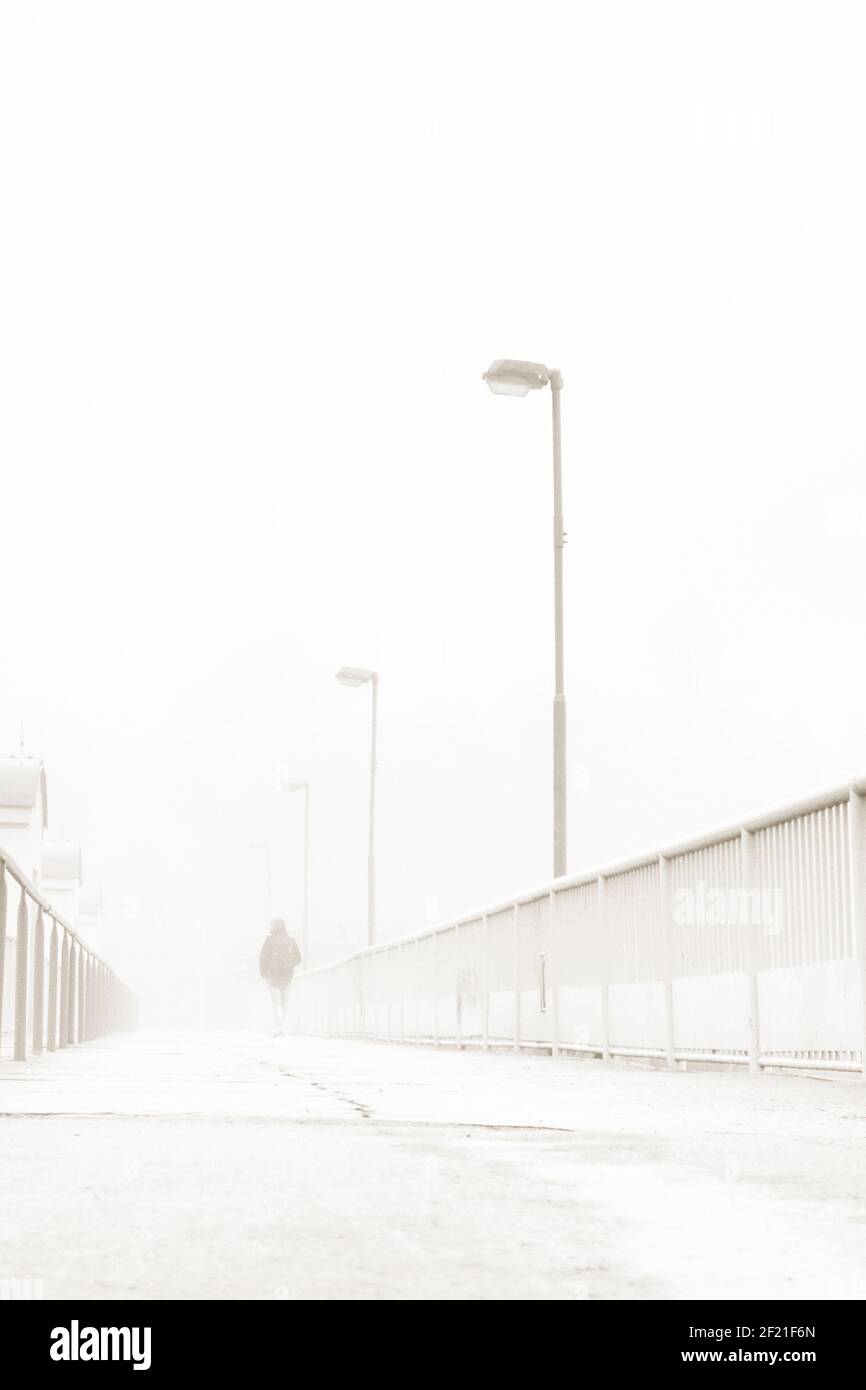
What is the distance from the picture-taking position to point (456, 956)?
20.9 meters

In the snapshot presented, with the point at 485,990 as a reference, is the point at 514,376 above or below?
above

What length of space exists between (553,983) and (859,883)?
6.64m

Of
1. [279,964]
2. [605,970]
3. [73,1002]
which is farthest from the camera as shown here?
[279,964]

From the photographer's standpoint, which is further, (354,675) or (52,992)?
(354,675)

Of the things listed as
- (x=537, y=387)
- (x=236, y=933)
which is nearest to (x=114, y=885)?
(x=236, y=933)

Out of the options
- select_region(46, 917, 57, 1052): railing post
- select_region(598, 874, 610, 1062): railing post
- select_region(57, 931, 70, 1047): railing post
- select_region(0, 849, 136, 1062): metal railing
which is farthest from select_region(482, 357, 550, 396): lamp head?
select_region(598, 874, 610, 1062): railing post

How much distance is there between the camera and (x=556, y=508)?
2216cm

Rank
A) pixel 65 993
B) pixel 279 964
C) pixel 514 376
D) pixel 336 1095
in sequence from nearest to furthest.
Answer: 1. pixel 336 1095
2. pixel 65 993
3. pixel 514 376
4. pixel 279 964

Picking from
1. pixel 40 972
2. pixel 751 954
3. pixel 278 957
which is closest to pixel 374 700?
pixel 278 957

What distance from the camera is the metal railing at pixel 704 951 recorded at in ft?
30.7

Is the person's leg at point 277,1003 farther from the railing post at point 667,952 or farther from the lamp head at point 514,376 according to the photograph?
the railing post at point 667,952

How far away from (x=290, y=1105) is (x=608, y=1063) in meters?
6.54

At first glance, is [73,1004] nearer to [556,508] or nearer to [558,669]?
[558,669]
